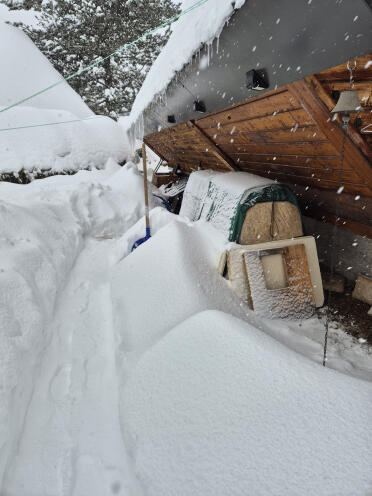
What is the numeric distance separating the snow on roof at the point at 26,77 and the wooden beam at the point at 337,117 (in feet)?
34.9

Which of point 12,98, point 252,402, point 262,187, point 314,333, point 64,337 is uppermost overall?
point 12,98

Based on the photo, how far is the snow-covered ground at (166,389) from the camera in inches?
46.6

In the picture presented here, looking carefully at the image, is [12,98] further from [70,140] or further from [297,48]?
[297,48]

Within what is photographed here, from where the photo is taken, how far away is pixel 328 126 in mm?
1903

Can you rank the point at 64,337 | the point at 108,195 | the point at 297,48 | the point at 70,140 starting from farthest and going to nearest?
the point at 70,140, the point at 108,195, the point at 64,337, the point at 297,48

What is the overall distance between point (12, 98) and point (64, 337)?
1016 centimetres

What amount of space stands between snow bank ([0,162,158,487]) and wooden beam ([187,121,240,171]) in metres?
2.54

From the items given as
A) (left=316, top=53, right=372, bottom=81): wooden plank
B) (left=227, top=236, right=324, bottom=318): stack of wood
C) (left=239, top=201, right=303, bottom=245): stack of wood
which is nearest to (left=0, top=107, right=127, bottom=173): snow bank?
(left=239, top=201, right=303, bottom=245): stack of wood

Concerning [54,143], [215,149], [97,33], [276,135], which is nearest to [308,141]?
[276,135]

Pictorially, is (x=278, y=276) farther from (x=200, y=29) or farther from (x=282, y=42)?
(x=200, y=29)

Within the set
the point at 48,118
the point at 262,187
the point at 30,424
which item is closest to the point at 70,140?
the point at 48,118

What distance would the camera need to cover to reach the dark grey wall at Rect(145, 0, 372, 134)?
1061 millimetres

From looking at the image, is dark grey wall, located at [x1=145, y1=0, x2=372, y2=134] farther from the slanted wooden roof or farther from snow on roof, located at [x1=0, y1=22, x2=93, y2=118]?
snow on roof, located at [x1=0, y1=22, x2=93, y2=118]

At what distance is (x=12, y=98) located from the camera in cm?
916
